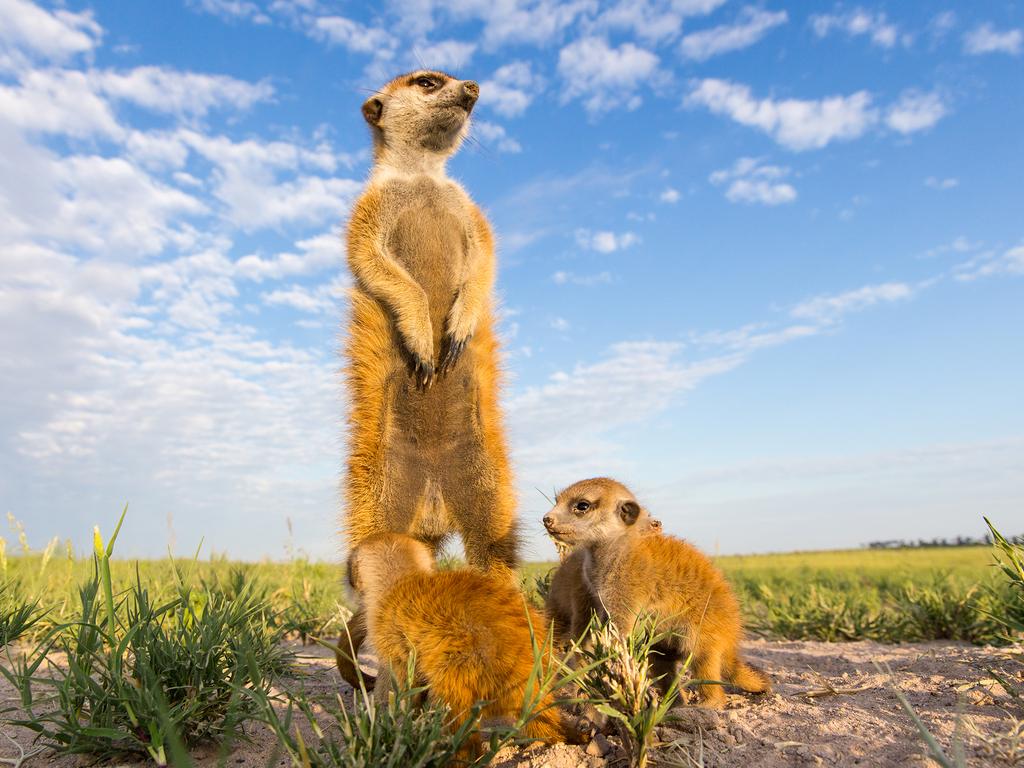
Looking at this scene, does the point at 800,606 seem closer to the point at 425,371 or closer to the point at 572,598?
the point at 572,598

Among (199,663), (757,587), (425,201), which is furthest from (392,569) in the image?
(757,587)

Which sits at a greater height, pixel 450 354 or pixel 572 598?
pixel 450 354

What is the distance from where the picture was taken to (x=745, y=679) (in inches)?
125

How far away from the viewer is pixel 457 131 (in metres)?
4.56

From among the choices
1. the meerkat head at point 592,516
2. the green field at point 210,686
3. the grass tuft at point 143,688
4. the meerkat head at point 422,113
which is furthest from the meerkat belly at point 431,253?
the grass tuft at point 143,688

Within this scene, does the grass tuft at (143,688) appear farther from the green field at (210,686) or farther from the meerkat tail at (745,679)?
the meerkat tail at (745,679)

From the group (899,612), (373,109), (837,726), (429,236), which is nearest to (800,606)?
(899,612)

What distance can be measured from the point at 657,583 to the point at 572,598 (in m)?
0.51

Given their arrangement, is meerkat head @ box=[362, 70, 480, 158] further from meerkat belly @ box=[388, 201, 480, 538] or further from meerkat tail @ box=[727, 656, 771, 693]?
meerkat tail @ box=[727, 656, 771, 693]

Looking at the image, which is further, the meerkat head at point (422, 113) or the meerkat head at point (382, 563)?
the meerkat head at point (422, 113)

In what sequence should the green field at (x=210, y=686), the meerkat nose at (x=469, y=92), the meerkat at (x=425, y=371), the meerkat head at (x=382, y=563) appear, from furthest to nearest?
the meerkat nose at (x=469, y=92) < the meerkat at (x=425, y=371) < the meerkat head at (x=382, y=563) < the green field at (x=210, y=686)

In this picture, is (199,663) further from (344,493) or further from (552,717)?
(552,717)

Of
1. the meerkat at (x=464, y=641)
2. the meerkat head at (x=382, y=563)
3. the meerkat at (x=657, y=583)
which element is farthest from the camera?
the meerkat at (x=657, y=583)

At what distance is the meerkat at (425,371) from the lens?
3.61 metres
